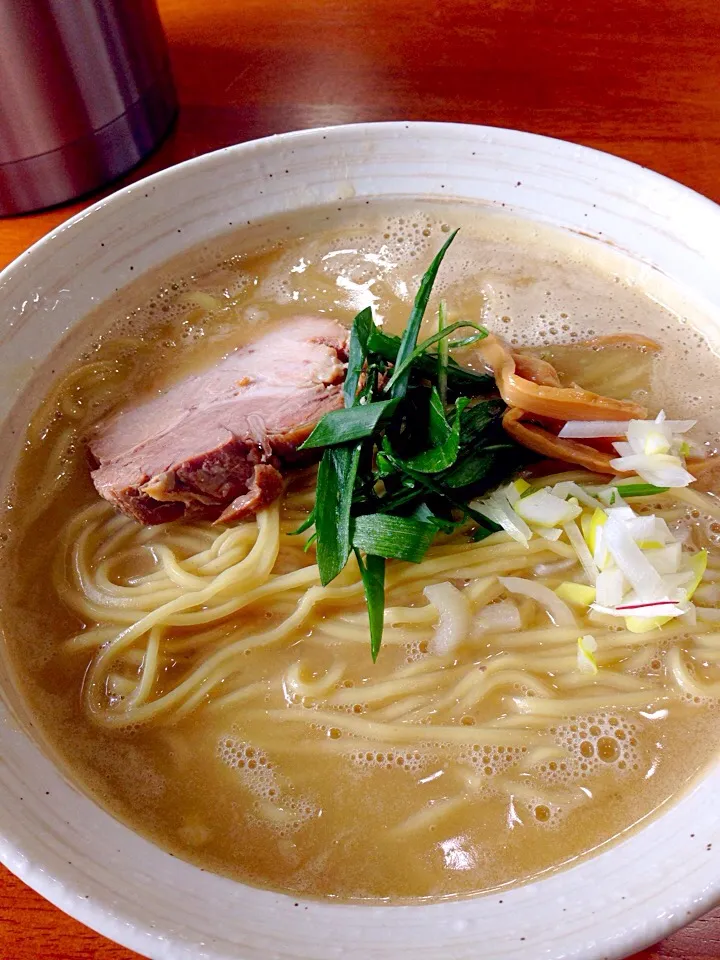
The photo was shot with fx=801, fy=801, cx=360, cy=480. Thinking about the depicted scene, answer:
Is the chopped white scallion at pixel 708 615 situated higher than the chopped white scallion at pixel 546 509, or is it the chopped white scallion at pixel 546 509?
the chopped white scallion at pixel 546 509

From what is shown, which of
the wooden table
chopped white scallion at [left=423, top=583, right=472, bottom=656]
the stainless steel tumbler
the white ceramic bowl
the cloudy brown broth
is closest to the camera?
the white ceramic bowl

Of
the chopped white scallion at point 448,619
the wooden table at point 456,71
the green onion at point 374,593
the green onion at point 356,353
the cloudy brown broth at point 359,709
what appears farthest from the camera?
the wooden table at point 456,71

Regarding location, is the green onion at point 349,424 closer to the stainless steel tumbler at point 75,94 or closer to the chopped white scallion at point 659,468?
the chopped white scallion at point 659,468

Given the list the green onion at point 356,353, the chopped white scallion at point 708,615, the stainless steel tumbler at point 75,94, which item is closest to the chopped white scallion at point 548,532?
the chopped white scallion at point 708,615

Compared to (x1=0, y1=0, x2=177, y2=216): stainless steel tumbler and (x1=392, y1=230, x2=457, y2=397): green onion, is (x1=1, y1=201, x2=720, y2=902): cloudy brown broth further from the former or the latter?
(x1=0, y1=0, x2=177, y2=216): stainless steel tumbler

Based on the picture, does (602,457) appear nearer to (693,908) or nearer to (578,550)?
(578,550)

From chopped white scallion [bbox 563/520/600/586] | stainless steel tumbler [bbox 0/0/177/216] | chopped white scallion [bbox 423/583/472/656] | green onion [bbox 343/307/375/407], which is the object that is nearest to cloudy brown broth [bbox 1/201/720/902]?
chopped white scallion [bbox 423/583/472/656]

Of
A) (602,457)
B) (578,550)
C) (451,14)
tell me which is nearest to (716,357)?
(602,457)

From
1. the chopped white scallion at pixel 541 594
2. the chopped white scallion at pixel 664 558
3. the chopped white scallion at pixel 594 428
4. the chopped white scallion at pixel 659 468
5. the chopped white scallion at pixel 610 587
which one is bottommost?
the chopped white scallion at pixel 541 594
